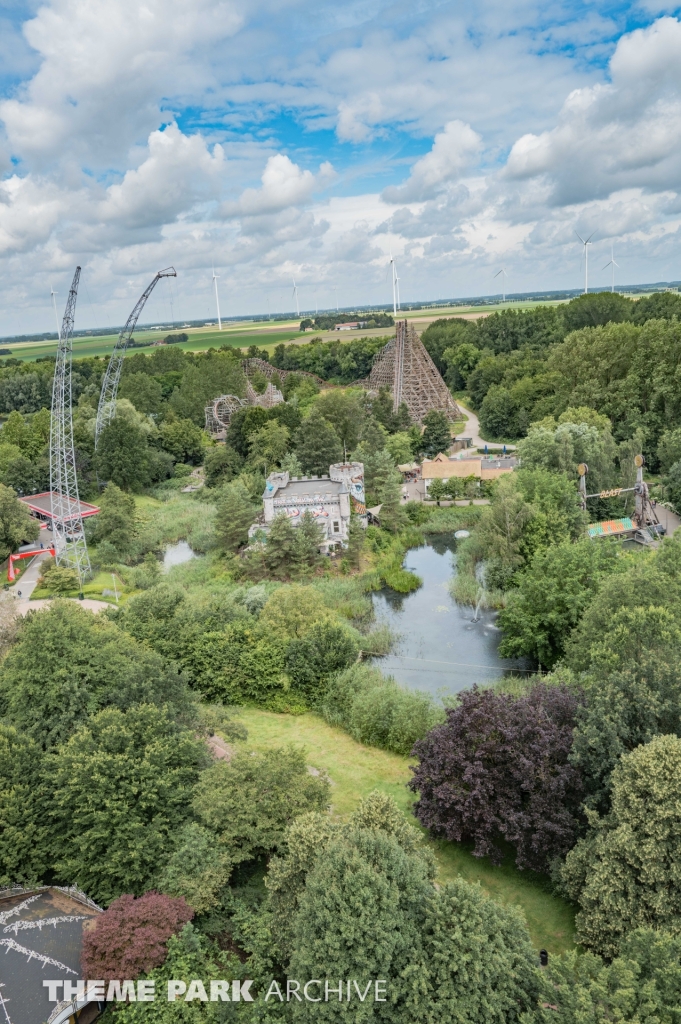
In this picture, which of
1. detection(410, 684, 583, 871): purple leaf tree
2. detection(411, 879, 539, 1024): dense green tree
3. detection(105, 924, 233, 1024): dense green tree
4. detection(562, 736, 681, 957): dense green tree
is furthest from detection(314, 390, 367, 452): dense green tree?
detection(411, 879, 539, 1024): dense green tree

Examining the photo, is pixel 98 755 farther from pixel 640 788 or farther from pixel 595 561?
pixel 595 561

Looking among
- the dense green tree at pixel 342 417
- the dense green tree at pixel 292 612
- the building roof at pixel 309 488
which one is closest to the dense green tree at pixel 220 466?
the dense green tree at pixel 342 417

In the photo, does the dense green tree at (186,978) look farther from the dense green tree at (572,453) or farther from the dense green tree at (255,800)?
the dense green tree at (572,453)

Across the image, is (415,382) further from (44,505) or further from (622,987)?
(622,987)

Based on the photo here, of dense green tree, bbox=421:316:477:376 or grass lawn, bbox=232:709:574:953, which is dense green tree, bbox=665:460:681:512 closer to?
grass lawn, bbox=232:709:574:953

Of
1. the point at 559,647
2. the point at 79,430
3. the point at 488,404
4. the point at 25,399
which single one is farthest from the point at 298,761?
the point at 25,399

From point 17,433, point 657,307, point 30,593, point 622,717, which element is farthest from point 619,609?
point 657,307
